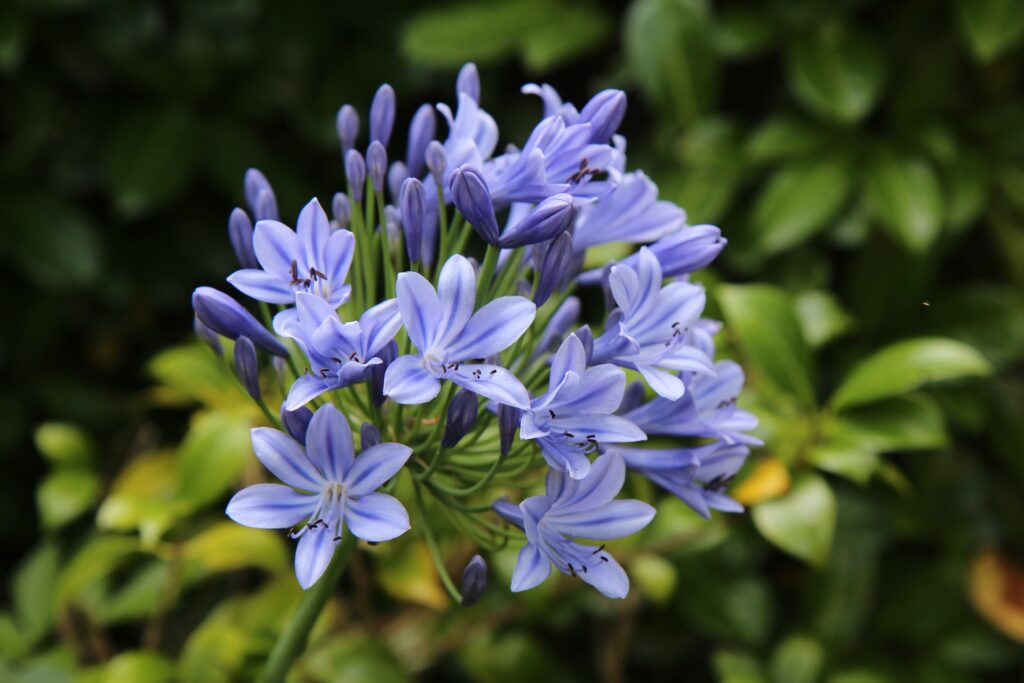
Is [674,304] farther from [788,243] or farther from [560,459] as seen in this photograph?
[788,243]

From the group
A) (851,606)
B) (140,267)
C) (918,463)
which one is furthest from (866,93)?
(140,267)

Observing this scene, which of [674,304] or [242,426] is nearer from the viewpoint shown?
[674,304]

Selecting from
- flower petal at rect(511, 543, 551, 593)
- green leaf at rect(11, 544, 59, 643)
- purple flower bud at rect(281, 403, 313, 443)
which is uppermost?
purple flower bud at rect(281, 403, 313, 443)

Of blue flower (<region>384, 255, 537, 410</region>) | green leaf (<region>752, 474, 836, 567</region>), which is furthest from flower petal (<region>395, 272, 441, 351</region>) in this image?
green leaf (<region>752, 474, 836, 567</region>)

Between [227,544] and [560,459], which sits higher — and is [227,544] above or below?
below

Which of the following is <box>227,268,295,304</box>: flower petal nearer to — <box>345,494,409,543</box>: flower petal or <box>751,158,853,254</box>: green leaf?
<box>345,494,409,543</box>: flower petal

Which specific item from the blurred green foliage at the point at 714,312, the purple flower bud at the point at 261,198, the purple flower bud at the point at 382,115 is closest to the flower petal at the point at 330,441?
the purple flower bud at the point at 261,198

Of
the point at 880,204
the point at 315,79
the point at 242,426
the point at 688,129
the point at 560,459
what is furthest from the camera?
the point at 315,79

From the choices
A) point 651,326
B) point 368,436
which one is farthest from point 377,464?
point 651,326
